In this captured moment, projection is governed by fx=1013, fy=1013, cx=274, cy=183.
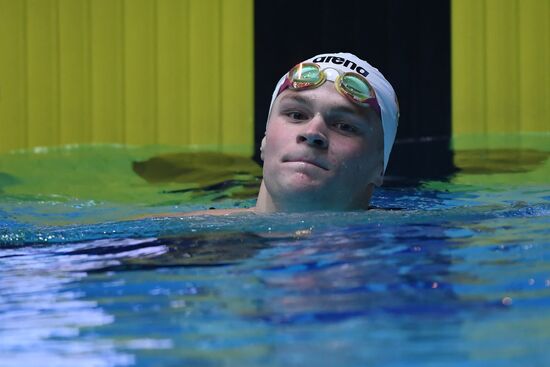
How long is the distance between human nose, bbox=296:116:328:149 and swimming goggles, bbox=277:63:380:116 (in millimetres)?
204

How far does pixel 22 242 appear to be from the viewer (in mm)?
3650

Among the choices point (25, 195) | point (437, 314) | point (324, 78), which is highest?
point (324, 78)

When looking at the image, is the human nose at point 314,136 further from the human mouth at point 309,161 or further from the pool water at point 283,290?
the pool water at point 283,290

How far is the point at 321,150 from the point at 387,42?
3.61m

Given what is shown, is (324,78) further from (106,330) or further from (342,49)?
(342,49)

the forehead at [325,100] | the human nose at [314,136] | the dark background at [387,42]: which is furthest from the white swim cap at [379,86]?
the dark background at [387,42]

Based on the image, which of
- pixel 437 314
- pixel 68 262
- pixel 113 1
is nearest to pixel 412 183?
pixel 113 1

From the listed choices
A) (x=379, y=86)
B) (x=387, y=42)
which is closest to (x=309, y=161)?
(x=379, y=86)

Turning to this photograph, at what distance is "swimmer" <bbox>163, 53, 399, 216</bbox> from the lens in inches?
155

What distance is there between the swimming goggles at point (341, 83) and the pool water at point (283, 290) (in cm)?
48

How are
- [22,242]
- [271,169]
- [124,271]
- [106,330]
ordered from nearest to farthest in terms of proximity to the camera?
[106,330] < [124,271] < [22,242] < [271,169]

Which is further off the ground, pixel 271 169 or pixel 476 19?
pixel 476 19

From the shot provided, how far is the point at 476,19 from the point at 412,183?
1937mm

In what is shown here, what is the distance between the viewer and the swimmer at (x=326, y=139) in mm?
3928
